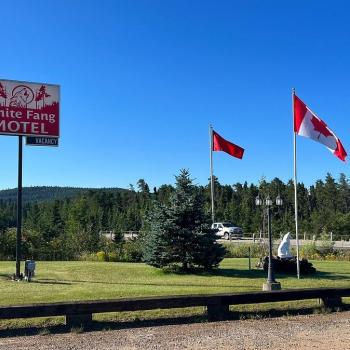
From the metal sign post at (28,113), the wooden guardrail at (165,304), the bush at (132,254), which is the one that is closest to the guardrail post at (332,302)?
the wooden guardrail at (165,304)

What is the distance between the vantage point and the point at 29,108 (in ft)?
58.4

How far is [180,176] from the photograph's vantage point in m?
19.9

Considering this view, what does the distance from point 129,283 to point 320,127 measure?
8112mm

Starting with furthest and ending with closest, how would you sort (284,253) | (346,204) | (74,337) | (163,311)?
(346,204)
(284,253)
(163,311)
(74,337)

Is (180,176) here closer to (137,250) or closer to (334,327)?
(137,250)

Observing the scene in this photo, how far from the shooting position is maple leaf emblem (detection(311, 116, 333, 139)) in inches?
706

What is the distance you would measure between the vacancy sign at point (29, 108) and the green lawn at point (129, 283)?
4.79 m

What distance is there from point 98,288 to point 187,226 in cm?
544

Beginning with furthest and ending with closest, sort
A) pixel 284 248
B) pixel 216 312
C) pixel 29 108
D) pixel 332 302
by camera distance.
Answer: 1. pixel 284 248
2. pixel 29 108
3. pixel 332 302
4. pixel 216 312

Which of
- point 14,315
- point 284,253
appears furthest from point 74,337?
point 284,253

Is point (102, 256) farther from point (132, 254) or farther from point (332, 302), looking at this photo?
point (332, 302)

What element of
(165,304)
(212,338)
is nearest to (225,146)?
(165,304)

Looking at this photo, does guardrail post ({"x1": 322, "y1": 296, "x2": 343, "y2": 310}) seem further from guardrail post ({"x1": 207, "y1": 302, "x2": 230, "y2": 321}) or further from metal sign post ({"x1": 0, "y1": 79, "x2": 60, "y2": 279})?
metal sign post ({"x1": 0, "y1": 79, "x2": 60, "y2": 279})

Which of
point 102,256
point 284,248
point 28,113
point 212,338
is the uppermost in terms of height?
point 28,113
